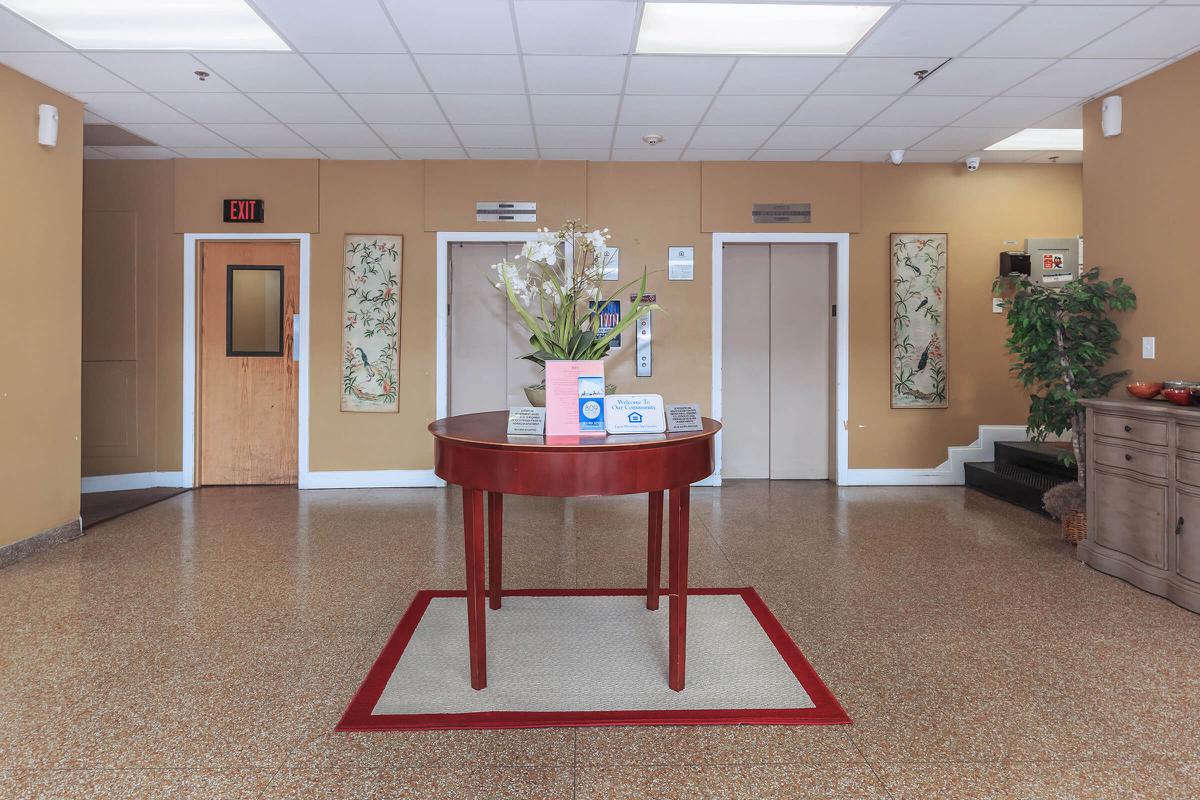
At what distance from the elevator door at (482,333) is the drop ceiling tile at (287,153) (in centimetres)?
143

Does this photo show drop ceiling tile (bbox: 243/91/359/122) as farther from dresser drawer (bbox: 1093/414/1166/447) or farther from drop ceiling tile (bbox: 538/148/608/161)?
dresser drawer (bbox: 1093/414/1166/447)

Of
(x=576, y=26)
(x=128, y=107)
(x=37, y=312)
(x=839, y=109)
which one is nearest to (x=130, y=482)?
(x=37, y=312)

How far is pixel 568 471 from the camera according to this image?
80.0 inches

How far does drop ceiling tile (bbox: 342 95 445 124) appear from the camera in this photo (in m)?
4.52

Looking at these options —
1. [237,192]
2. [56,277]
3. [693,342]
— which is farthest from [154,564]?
[693,342]

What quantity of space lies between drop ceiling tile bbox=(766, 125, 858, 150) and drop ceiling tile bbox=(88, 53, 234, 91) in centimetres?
413

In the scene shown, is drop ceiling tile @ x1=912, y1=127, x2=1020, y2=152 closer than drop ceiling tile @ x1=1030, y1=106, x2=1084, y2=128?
No

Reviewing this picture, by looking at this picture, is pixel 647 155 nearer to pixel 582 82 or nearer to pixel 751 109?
pixel 751 109

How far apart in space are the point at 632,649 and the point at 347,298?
463 cm

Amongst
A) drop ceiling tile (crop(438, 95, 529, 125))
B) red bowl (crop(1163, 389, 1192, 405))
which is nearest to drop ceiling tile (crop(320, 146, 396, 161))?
drop ceiling tile (crop(438, 95, 529, 125))

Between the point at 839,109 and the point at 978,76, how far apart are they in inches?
35.2

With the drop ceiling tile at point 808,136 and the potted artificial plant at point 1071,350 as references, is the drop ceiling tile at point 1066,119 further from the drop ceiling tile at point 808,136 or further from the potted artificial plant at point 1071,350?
the drop ceiling tile at point 808,136

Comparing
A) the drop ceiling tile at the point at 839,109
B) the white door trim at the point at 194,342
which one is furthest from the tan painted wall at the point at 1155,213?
the white door trim at the point at 194,342

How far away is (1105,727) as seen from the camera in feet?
6.86
